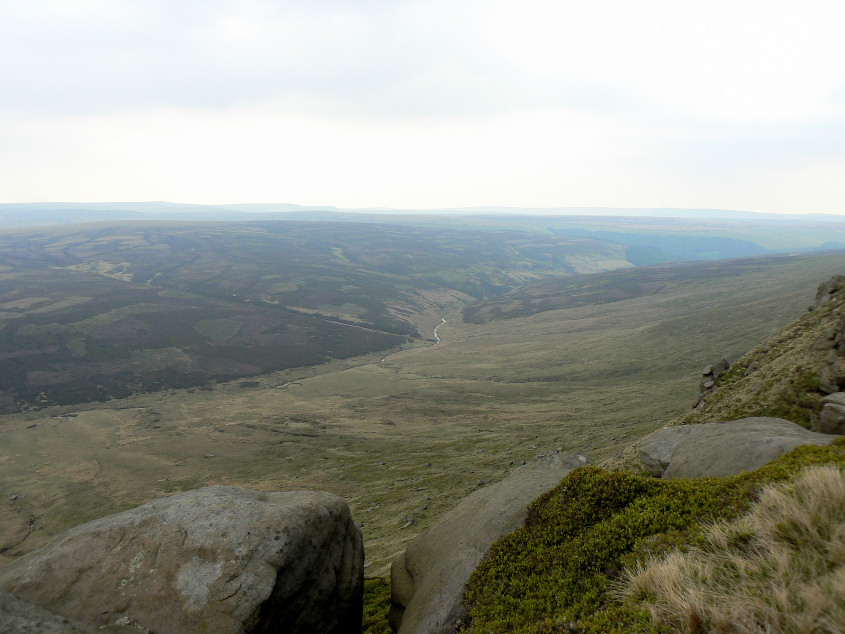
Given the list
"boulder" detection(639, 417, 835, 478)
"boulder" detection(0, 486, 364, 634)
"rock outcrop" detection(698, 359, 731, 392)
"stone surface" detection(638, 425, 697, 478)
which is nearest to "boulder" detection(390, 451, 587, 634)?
"boulder" detection(0, 486, 364, 634)

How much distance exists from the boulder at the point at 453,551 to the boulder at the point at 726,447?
3578 millimetres

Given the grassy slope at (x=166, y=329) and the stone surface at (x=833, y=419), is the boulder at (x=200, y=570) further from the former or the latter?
the grassy slope at (x=166, y=329)

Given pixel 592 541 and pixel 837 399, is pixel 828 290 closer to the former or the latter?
pixel 837 399

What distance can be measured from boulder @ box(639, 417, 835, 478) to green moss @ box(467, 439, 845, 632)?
244 centimetres

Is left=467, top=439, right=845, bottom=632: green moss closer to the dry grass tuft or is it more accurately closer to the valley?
the dry grass tuft

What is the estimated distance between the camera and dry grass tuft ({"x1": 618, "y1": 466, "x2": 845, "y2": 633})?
5059 mm

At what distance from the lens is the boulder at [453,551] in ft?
34.3

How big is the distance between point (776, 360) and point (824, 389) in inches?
223

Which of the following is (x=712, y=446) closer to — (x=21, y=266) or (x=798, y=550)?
(x=798, y=550)

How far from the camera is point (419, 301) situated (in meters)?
198

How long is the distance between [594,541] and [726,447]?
7.03 meters

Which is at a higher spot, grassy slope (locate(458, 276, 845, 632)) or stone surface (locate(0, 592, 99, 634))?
grassy slope (locate(458, 276, 845, 632))

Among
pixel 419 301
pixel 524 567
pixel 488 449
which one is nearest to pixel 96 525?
pixel 524 567

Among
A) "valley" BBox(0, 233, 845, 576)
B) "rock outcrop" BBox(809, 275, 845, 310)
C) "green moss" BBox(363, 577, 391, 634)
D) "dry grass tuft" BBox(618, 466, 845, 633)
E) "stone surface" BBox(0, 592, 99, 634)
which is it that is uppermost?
"rock outcrop" BBox(809, 275, 845, 310)
